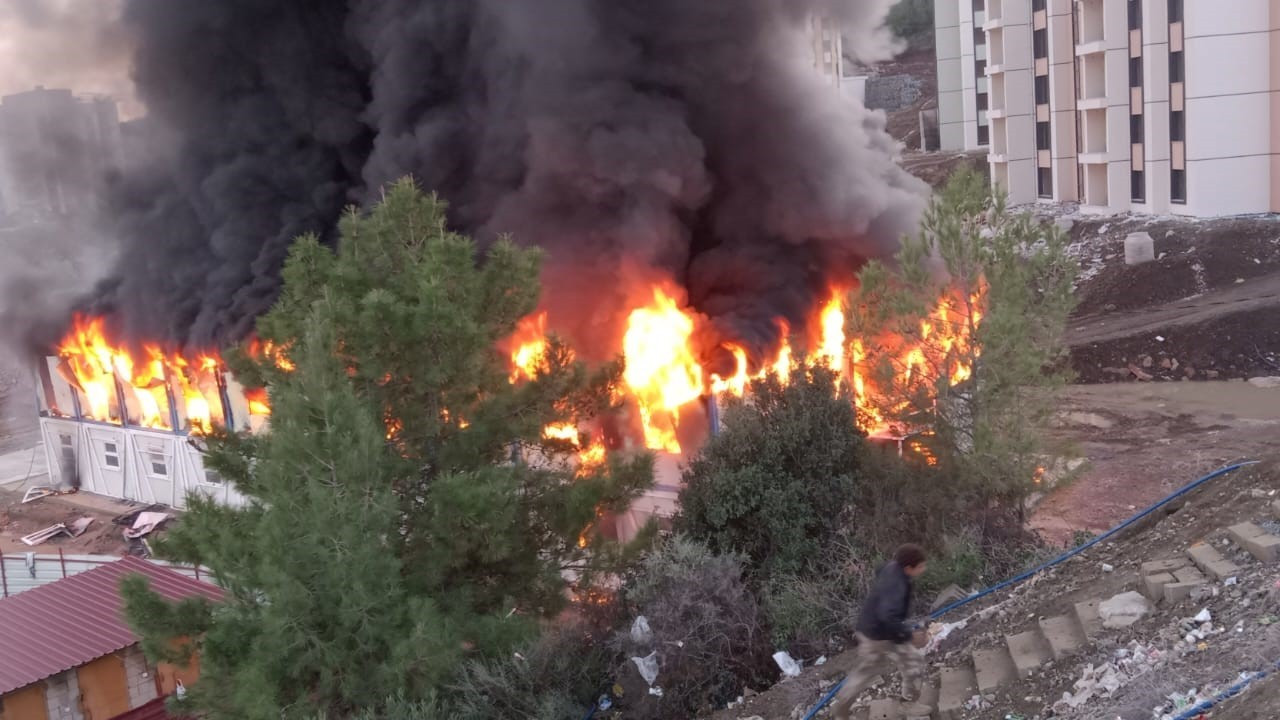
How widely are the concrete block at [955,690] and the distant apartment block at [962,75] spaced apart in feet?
143

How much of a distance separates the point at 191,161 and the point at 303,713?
25932 millimetres

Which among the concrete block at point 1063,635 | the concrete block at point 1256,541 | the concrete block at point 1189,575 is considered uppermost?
the concrete block at point 1256,541

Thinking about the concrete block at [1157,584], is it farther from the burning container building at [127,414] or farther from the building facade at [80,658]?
the burning container building at [127,414]

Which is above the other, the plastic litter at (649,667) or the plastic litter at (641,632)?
the plastic litter at (641,632)

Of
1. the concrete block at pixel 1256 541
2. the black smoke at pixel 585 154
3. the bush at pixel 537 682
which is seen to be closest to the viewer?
the concrete block at pixel 1256 541

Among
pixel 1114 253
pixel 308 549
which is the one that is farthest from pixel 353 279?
pixel 1114 253

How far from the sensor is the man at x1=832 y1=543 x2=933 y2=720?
7.98 m

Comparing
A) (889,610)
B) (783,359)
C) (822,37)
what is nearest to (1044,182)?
(822,37)

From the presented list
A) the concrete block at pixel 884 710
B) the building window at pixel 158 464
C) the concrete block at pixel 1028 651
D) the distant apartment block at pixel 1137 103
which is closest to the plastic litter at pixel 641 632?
the concrete block at pixel 884 710

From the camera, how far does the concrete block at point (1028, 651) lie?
870cm

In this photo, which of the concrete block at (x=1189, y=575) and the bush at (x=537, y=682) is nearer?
the concrete block at (x=1189, y=575)

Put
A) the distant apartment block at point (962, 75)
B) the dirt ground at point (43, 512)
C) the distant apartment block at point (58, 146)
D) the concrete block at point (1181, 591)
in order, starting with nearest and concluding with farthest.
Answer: the concrete block at point (1181, 591)
the dirt ground at point (43, 512)
the distant apartment block at point (58, 146)
the distant apartment block at point (962, 75)

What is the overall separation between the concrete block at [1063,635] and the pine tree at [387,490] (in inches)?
198

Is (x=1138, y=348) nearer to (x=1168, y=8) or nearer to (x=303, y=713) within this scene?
(x=1168, y=8)
